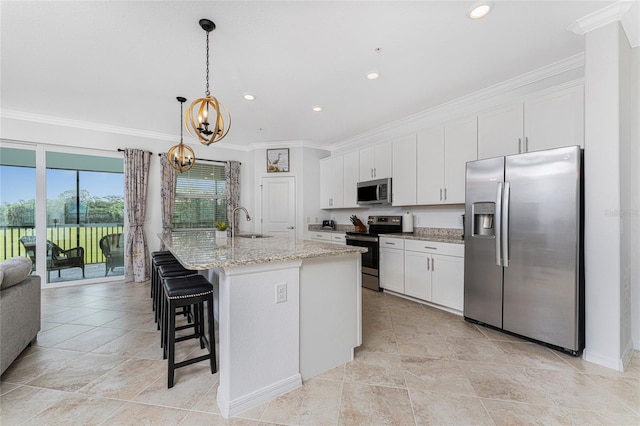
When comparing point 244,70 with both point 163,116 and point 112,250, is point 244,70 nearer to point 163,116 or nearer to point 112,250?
point 163,116

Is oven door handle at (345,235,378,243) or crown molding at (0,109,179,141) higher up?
crown molding at (0,109,179,141)

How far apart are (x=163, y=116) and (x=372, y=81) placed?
10.3 ft

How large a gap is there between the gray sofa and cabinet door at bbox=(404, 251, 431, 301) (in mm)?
3821

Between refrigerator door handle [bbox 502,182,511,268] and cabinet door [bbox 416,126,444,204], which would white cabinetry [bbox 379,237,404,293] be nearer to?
cabinet door [bbox 416,126,444,204]

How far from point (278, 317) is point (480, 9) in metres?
2.55

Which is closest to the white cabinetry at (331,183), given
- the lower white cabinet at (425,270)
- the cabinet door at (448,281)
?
the lower white cabinet at (425,270)

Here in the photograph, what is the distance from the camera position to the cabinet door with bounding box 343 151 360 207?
4945 millimetres

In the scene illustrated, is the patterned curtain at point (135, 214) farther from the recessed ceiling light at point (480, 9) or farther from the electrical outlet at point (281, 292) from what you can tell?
the recessed ceiling light at point (480, 9)

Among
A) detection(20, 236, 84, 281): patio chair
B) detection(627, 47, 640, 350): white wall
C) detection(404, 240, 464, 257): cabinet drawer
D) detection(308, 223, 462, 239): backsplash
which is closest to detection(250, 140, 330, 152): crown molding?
detection(308, 223, 462, 239): backsplash

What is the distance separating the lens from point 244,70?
2.83 metres

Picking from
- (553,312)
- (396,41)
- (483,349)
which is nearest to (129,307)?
(483,349)

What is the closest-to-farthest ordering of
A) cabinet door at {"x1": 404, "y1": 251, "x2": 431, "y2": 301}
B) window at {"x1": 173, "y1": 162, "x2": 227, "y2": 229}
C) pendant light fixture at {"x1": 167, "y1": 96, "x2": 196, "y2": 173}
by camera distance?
cabinet door at {"x1": 404, "y1": 251, "x2": 431, "y2": 301}, pendant light fixture at {"x1": 167, "y1": 96, "x2": 196, "y2": 173}, window at {"x1": 173, "y1": 162, "x2": 227, "y2": 229}

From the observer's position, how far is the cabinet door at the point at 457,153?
3230 millimetres

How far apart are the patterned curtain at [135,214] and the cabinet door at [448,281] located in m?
4.64
